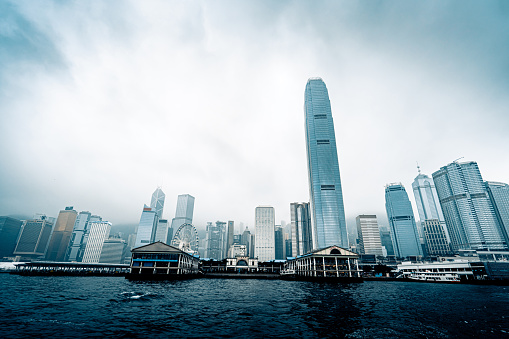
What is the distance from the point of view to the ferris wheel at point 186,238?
173250mm

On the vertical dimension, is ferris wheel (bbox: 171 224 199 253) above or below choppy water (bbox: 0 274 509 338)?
above

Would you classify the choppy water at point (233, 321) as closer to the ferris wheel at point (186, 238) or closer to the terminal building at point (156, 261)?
the terminal building at point (156, 261)

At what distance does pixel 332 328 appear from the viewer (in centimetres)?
2709

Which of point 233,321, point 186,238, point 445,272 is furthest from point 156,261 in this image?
point 445,272

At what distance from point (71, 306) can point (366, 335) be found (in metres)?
43.5

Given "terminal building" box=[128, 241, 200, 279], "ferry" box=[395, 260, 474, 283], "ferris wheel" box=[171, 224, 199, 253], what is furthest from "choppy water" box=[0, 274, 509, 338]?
"ferris wheel" box=[171, 224, 199, 253]

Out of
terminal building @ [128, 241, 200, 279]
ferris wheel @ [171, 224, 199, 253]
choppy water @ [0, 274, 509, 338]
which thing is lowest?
choppy water @ [0, 274, 509, 338]

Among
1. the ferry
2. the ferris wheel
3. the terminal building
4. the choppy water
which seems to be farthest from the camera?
the ferris wheel

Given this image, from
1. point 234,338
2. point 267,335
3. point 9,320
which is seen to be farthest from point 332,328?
point 9,320

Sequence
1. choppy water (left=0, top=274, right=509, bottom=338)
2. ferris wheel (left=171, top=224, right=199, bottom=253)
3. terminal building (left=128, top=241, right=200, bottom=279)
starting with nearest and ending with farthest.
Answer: choppy water (left=0, top=274, right=509, bottom=338) < terminal building (left=128, top=241, right=200, bottom=279) < ferris wheel (left=171, top=224, right=199, bottom=253)

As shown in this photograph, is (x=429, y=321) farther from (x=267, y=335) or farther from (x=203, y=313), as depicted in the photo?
(x=203, y=313)

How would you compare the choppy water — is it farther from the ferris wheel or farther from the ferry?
the ferris wheel

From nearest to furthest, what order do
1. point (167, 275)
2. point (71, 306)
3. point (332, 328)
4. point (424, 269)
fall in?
point (332, 328) → point (71, 306) → point (167, 275) → point (424, 269)

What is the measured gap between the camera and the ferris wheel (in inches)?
6821
